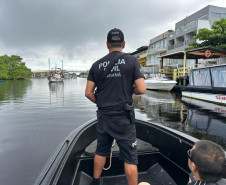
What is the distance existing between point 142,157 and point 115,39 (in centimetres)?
200

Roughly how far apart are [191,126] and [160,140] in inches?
188

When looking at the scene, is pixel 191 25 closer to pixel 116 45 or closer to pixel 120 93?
pixel 116 45

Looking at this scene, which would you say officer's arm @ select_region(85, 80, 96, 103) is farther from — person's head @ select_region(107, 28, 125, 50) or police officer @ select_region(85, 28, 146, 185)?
person's head @ select_region(107, 28, 125, 50)

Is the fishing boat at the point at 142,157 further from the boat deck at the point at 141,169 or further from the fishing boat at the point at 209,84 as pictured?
the fishing boat at the point at 209,84

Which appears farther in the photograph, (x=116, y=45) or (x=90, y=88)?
(x=90, y=88)

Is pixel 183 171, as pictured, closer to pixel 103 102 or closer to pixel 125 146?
pixel 125 146

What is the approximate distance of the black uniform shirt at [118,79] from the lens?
6.43 feet

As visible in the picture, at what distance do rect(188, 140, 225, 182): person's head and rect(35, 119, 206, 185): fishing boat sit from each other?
1.02m

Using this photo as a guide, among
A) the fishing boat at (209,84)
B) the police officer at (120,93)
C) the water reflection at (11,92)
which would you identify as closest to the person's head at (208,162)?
the police officer at (120,93)

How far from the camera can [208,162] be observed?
1260 mm

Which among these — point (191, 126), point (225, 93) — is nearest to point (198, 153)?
point (191, 126)

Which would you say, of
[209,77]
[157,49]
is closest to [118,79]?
[209,77]

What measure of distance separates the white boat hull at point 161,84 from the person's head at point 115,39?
63.4 feet

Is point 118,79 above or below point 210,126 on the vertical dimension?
above
